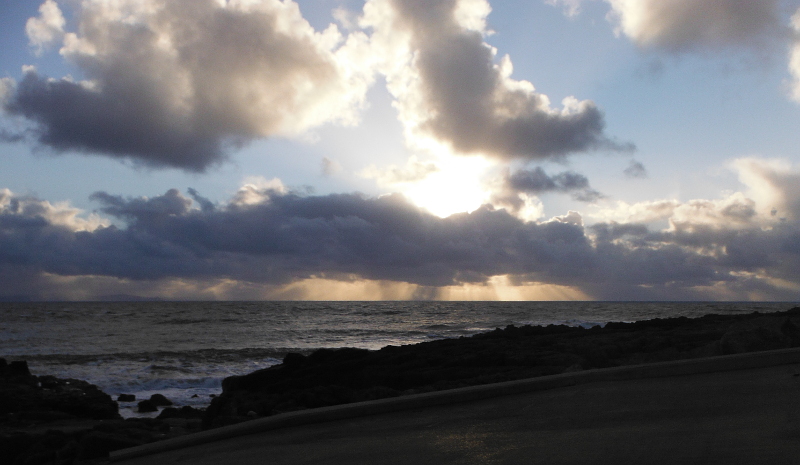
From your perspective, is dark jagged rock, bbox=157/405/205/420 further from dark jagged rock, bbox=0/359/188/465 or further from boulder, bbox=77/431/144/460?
boulder, bbox=77/431/144/460

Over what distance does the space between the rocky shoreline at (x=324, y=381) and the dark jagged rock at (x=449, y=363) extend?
21mm

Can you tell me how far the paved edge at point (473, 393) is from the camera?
16.1 ft

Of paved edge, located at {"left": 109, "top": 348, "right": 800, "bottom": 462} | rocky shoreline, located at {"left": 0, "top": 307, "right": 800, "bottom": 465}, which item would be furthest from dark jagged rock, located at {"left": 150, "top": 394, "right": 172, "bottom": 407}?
paved edge, located at {"left": 109, "top": 348, "right": 800, "bottom": 462}

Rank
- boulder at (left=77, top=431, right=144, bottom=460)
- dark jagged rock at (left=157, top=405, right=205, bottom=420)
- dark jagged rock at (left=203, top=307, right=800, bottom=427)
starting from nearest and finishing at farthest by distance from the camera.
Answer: boulder at (left=77, top=431, right=144, bottom=460), dark jagged rock at (left=203, top=307, right=800, bottom=427), dark jagged rock at (left=157, top=405, right=205, bottom=420)

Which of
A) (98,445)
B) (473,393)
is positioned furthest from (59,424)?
(473,393)

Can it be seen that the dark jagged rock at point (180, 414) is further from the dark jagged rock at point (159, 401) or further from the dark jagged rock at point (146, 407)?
the dark jagged rock at point (159, 401)

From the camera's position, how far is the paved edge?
Answer: 491cm

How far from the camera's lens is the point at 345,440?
4.16 meters

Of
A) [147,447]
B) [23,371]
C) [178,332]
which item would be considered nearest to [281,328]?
[178,332]

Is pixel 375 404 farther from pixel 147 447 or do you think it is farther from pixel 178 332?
pixel 178 332

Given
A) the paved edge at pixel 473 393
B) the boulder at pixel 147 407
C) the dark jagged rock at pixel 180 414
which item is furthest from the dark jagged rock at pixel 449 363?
the paved edge at pixel 473 393

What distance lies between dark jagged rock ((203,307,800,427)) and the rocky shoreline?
2 cm

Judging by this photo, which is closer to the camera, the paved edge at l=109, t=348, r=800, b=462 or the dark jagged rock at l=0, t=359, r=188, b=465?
the paved edge at l=109, t=348, r=800, b=462

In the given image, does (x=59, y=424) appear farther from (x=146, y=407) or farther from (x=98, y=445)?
(x=98, y=445)
